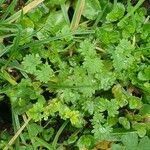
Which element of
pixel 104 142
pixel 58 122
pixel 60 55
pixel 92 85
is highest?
pixel 60 55

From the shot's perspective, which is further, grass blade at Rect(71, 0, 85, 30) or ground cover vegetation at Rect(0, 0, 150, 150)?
grass blade at Rect(71, 0, 85, 30)

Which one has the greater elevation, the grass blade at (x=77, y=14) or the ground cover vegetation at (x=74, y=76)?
the grass blade at (x=77, y=14)

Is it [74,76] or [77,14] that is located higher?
[77,14]

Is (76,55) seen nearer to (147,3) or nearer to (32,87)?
(32,87)

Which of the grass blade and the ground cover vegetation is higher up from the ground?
the grass blade

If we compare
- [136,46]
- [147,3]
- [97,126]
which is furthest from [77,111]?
[147,3]

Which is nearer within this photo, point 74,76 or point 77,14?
point 74,76

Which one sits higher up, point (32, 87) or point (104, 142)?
point (32, 87)

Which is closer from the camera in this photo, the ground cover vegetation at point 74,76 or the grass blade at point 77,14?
the ground cover vegetation at point 74,76
